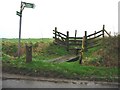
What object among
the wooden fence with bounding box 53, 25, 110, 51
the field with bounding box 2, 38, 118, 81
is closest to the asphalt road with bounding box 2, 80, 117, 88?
the field with bounding box 2, 38, 118, 81

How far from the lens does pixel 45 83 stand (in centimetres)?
1389

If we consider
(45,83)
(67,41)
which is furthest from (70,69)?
(67,41)

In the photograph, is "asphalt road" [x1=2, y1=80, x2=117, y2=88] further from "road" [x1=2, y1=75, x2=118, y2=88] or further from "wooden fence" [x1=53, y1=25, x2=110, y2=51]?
"wooden fence" [x1=53, y1=25, x2=110, y2=51]

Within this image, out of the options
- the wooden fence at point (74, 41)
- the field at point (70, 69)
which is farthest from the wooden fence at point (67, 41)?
the field at point (70, 69)

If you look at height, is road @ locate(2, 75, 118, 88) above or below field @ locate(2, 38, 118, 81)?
below

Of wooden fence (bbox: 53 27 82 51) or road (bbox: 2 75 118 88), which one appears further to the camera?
wooden fence (bbox: 53 27 82 51)

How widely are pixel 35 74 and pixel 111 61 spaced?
16.2 feet

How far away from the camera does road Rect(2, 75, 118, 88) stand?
43.6ft

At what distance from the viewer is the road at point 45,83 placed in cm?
1329

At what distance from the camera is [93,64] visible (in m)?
18.5

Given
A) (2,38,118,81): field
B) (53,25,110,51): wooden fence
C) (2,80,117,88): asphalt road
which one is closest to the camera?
(2,80,117,88): asphalt road

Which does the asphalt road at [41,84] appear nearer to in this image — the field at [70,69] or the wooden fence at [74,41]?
the field at [70,69]

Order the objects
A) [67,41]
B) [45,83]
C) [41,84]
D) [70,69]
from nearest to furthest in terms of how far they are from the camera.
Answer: [41,84] < [45,83] < [70,69] < [67,41]

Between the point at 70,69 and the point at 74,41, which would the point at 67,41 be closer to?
the point at 74,41
